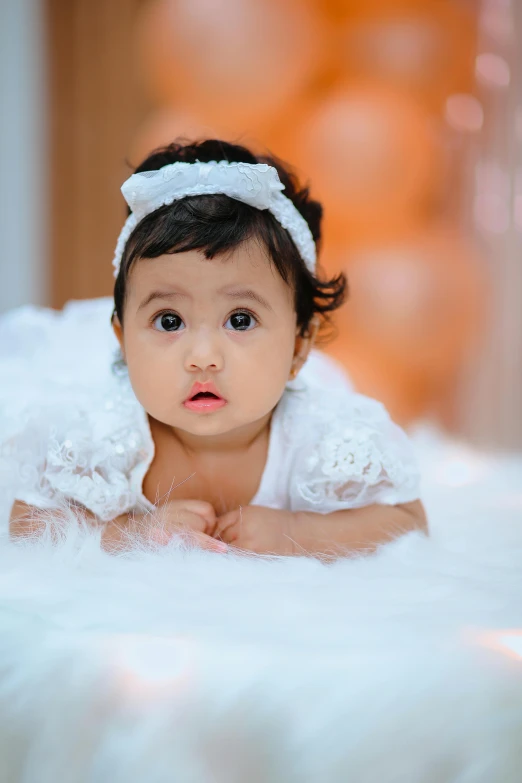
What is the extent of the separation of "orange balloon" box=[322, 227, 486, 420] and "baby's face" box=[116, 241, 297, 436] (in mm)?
1120

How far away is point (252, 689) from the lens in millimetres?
659

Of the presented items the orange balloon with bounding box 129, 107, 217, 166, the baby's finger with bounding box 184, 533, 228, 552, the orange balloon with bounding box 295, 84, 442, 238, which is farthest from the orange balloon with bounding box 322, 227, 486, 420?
the baby's finger with bounding box 184, 533, 228, 552

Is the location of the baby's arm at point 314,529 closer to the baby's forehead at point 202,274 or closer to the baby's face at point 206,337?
the baby's face at point 206,337

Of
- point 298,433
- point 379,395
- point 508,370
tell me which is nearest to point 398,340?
point 379,395

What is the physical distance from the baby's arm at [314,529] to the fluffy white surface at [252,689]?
21 cm

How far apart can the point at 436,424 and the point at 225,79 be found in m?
1.10

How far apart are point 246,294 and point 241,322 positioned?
0.04 metres

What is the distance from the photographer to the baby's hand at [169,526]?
3.17 feet

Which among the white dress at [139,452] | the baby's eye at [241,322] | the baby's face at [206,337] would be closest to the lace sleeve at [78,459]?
the white dress at [139,452]

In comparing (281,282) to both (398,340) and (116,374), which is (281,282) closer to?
(116,374)

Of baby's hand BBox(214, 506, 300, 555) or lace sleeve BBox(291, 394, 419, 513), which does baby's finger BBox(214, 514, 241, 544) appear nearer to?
baby's hand BBox(214, 506, 300, 555)

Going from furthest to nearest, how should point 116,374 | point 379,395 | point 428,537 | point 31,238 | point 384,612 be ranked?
point 31,238
point 379,395
point 116,374
point 428,537
point 384,612

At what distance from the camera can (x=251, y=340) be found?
102cm

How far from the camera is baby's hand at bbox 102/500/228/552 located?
0.97 meters
